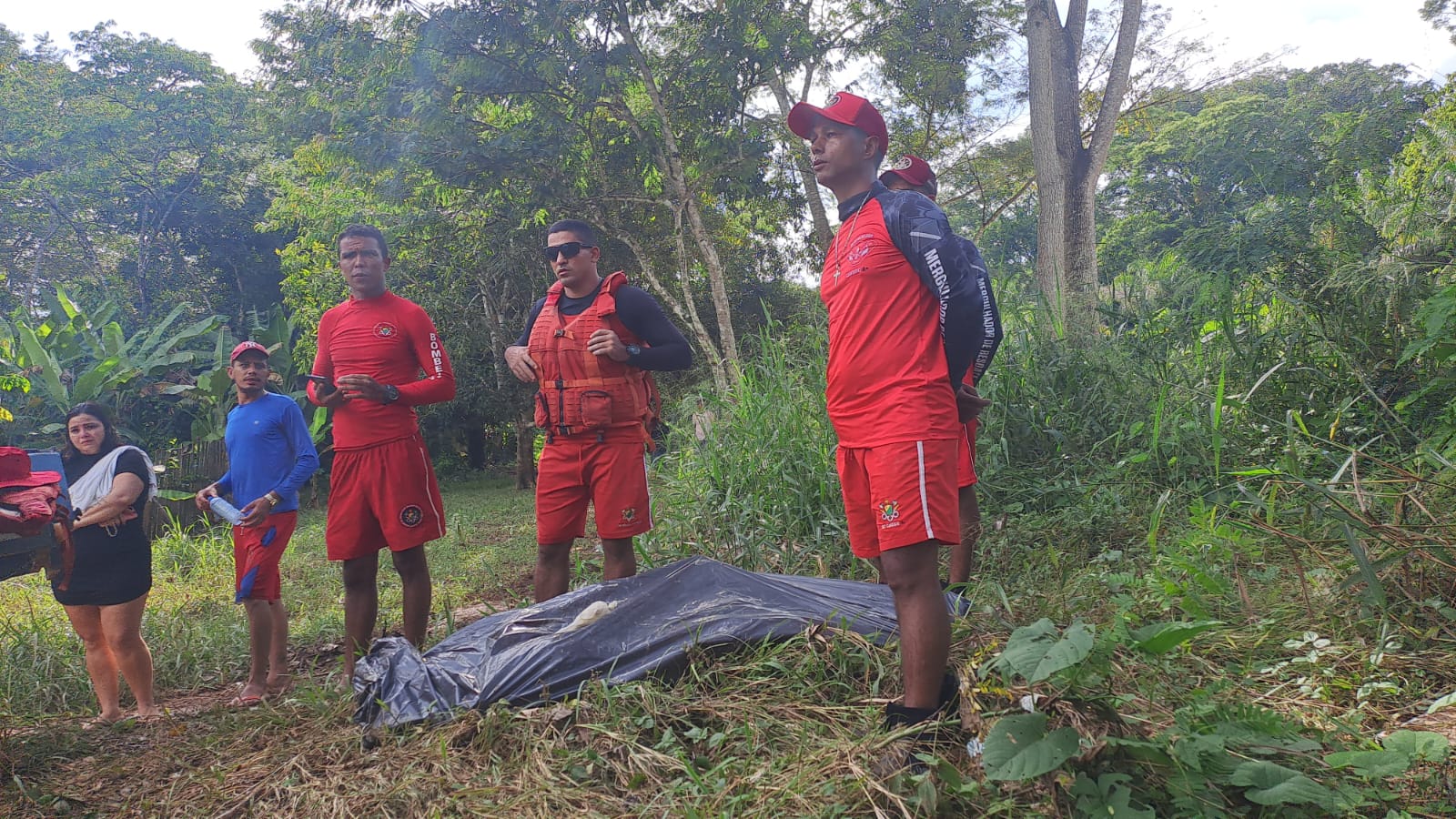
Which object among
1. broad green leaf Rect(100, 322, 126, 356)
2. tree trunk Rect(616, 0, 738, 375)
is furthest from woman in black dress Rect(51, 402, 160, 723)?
broad green leaf Rect(100, 322, 126, 356)

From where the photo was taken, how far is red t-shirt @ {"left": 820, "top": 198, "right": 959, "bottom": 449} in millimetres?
2422

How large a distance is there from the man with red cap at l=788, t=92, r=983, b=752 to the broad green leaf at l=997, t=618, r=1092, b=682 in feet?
1.11

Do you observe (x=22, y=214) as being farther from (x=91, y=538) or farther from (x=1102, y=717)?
(x=1102, y=717)

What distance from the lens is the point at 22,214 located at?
20078 millimetres

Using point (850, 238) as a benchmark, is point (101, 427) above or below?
below

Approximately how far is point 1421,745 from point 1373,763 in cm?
25

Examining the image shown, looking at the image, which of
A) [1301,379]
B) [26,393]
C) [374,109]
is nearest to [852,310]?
[1301,379]

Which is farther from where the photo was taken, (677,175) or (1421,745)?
(677,175)

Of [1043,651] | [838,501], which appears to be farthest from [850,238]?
[838,501]

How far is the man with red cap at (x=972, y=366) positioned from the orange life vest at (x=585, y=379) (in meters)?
1.28

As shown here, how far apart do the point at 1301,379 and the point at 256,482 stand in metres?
5.16

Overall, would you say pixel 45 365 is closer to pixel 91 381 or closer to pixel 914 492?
pixel 91 381

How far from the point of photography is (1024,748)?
6.10ft

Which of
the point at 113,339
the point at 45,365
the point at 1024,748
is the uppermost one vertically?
the point at 113,339
